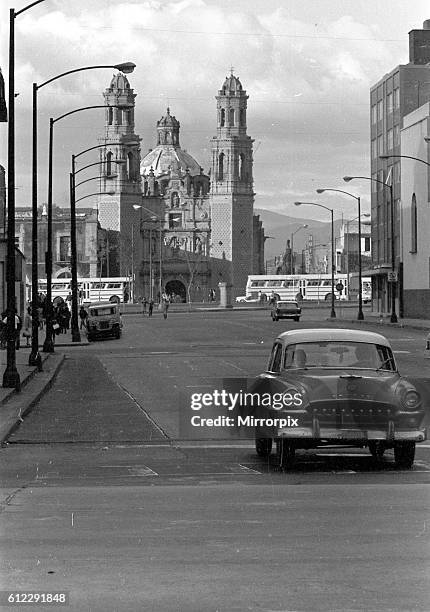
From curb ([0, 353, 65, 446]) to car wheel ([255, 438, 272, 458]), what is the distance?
428 cm

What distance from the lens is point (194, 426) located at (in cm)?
1698

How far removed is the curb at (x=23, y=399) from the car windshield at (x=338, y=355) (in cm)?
537

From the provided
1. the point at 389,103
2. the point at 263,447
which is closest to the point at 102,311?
the point at 389,103

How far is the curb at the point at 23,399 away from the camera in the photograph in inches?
861

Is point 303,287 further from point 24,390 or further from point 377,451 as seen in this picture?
point 377,451

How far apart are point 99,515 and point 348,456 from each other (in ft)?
20.9

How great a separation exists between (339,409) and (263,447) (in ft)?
6.89

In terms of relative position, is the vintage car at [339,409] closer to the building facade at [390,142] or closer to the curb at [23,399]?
the curb at [23,399]

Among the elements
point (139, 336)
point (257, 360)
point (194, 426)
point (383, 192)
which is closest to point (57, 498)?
point (194, 426)

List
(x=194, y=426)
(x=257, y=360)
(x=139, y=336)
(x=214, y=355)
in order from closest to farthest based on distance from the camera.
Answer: (x=194, y=426) → (x=257, y=360) → (x=214, y=355) → (x=139, y=336)

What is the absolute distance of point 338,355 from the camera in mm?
16219

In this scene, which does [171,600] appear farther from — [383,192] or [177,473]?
[383,192]

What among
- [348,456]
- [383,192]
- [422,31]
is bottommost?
[348,456]

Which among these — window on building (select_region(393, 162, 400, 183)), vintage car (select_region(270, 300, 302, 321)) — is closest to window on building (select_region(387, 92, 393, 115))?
window on building (select_region(393, 162, 400, 183))
